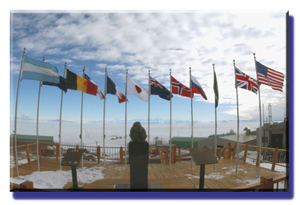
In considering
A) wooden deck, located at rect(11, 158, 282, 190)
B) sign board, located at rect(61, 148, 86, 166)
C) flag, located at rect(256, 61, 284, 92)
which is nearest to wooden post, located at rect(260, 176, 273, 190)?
wooden deck, located at rect(11, 158, 282, 190)

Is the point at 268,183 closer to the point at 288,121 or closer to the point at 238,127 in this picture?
the point at 288,121

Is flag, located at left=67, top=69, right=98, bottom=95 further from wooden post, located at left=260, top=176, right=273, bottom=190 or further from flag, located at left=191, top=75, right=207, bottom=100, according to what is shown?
wooden post, located at left=260, top=176, right=273, bottom=190

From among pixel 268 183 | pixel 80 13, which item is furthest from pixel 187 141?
pixel 80 13

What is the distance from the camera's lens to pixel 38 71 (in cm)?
527

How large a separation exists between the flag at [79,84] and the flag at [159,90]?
230 centimetres

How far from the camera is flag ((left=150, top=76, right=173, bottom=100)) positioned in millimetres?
6891

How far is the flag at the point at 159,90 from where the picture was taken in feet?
22.6

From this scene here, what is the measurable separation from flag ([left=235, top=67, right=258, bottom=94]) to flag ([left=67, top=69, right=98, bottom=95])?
17.5ft

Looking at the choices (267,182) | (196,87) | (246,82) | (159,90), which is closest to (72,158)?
(159,90)

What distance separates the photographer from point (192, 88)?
6793mm

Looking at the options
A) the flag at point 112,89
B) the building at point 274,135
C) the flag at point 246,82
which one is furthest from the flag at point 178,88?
the building at point 274,135

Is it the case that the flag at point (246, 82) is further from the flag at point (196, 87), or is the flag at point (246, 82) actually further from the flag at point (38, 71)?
the flag at point (38, 71)

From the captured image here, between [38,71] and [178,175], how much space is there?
578 cm

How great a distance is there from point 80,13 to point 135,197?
18.2 ft
